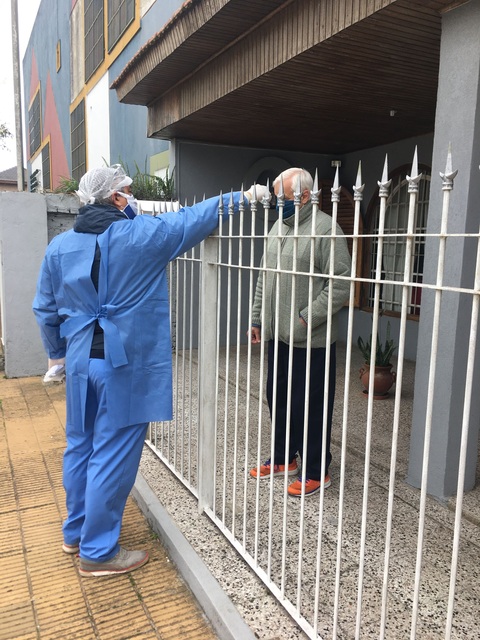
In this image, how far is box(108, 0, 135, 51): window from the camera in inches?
389

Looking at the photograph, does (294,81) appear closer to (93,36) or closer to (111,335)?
(111,335)

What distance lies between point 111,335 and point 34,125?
85.2 ft

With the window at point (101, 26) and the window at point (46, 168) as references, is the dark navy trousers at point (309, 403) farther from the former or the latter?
the window at point (46, 168)

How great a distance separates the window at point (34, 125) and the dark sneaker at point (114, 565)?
2394cm

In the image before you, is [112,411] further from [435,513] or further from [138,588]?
[435,513]

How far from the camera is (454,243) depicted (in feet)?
10.2

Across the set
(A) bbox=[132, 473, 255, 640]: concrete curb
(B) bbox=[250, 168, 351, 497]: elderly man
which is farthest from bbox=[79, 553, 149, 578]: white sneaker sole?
(B) bbox=[250, 168, 351, 497]: elderly man

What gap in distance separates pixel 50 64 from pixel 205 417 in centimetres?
2045

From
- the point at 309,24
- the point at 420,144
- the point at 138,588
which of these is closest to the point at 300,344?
the point at 138,588

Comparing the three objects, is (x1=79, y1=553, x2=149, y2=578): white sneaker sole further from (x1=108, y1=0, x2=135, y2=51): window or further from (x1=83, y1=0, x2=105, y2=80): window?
(x1=83, y1=0, x2=105, y2=80): window

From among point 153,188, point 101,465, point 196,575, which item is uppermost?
point 153,188

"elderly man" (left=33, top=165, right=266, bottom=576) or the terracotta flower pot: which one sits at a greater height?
"elderly man" (left=33, top=165, right=266, bottom=576)

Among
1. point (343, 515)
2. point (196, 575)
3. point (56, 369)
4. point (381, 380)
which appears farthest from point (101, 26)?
point (196, 575)

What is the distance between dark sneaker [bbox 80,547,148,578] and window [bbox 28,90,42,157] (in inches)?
943
